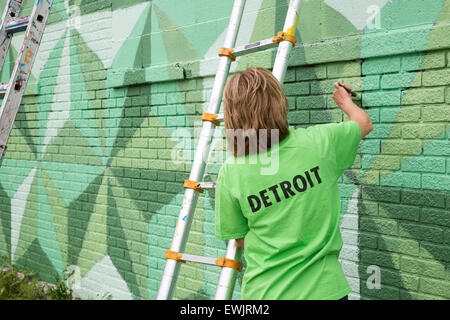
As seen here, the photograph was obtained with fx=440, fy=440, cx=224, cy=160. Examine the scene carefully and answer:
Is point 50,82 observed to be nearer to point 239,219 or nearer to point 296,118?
point 296,118

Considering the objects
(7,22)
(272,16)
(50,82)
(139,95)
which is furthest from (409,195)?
(50,82)

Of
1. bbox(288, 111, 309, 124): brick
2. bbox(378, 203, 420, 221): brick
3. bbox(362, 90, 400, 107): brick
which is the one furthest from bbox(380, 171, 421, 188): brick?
bbox(288, 111, 309, 124): brick

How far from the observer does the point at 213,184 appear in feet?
7.23

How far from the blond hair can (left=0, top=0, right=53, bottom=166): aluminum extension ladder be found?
1599mm

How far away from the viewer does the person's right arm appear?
1.89 meters

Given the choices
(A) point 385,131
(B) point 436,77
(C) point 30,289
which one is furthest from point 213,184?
(C) point 30,289

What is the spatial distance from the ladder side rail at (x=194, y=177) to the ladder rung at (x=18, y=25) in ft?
4.53

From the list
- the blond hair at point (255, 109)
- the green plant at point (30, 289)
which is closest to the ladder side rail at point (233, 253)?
the blond hair at point (255, 109)

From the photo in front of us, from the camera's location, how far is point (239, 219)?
1821 mm

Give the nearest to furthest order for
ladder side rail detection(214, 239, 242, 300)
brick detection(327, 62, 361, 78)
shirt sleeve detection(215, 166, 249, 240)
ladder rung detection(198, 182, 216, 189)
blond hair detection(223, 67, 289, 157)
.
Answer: blond hair detection(223, 67, 289, 157), shirt sleeve detection(215, 166, 249, 240), ladder side rail detection(214, 239, 242, 300), ladder rung detection(198, 182, 216, 189), brick detection(327, 62, 361, 78)

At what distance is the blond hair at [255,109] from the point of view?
1687 mm

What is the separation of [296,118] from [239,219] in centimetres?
123

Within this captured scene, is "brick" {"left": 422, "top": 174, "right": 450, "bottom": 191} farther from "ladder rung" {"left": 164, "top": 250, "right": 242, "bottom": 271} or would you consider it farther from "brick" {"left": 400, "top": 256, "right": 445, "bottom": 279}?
"ladder rung" {"left": 164, "top": 250, "right": 242, "bottom": 271}

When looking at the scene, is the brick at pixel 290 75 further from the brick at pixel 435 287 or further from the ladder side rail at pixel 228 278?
the brick at pixel 435 287
